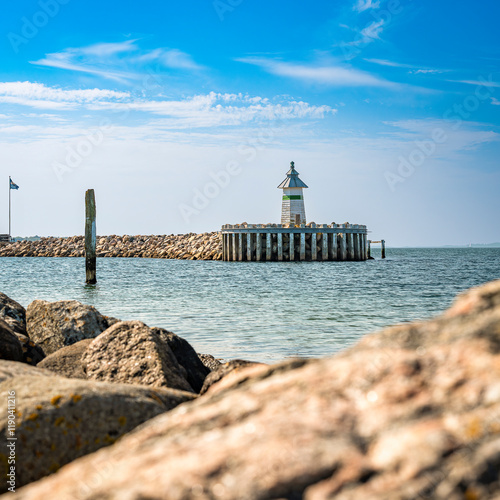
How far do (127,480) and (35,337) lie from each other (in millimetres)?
6743

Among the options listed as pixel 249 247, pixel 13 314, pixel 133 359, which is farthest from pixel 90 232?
pixel 249 247

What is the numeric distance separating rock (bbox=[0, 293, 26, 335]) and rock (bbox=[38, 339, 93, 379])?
2015 mm

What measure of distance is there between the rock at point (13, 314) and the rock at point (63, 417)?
4816 millimetres

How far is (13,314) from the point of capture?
8.36 meters

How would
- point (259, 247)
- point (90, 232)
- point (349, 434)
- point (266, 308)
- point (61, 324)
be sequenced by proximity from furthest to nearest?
1. point (259, 247)
2. point (90, 232)
3. point (266, 308)
4. point (61, 324)
5. point (349, 434)

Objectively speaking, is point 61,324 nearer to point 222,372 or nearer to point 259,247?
point 222,372

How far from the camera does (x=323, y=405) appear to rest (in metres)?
1.49

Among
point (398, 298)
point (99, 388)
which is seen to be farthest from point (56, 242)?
point (99, 388)

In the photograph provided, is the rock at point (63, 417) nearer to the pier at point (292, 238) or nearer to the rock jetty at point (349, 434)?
the rock jetty at point (349, 434)

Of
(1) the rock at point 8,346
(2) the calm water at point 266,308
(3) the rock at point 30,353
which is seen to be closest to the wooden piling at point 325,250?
(2) the calm water at point 266,308

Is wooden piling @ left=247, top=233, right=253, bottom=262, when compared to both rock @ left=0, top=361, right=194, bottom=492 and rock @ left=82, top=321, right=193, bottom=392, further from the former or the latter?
rock @ left=0, top=361, right=194, bottom=492

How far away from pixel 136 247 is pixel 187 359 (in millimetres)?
67816

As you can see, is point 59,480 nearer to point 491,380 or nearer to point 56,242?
point 491,380

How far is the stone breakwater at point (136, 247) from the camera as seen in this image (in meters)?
62.2
